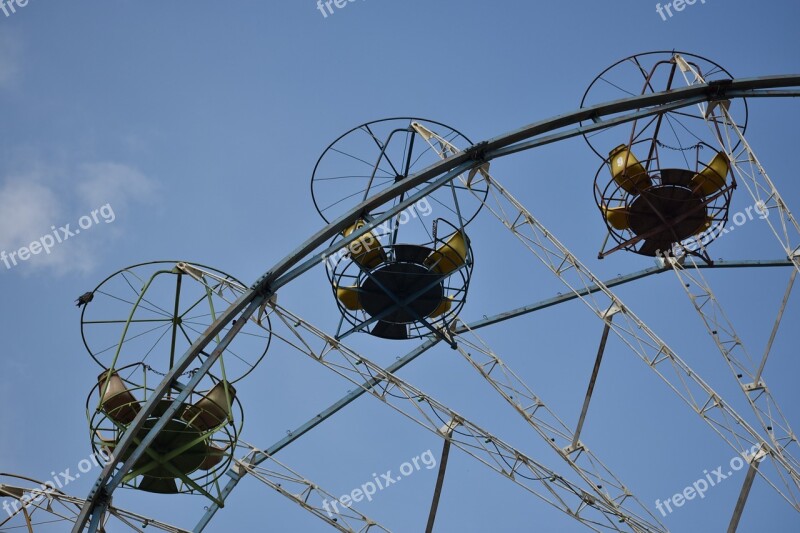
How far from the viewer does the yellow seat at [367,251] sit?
2342cm

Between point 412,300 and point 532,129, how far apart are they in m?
4.61

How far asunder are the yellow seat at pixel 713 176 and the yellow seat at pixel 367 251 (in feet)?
22.9

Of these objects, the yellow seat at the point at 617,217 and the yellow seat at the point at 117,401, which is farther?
the yellow seat at the point at 617,217

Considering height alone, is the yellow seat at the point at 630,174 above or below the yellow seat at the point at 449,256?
above

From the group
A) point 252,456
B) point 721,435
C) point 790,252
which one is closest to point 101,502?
point 252,456

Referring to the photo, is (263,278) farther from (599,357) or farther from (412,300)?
(599,357)

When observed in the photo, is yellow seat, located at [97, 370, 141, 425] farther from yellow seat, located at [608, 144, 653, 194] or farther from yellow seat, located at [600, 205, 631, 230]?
yellow seat, located at [608, 144, 653, 194]

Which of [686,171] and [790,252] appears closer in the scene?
[790,252]

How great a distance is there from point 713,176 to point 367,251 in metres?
7.62

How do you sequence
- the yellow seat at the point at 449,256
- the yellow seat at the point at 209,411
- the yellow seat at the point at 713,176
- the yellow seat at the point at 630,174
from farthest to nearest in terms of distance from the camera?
the yellow seat at the point at 630,174
the yellow seat at the point at 713,176
the yellow seat at the point at 449,256
the yellow seat at the point at 209,411

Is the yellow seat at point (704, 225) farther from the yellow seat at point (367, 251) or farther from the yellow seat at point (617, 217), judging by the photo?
the yellow seat at point (367, 251)

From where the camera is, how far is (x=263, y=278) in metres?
21.9

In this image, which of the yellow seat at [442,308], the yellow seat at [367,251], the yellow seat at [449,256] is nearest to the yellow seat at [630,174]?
the yellow seat at [449,256]

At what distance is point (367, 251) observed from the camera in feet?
76.9
